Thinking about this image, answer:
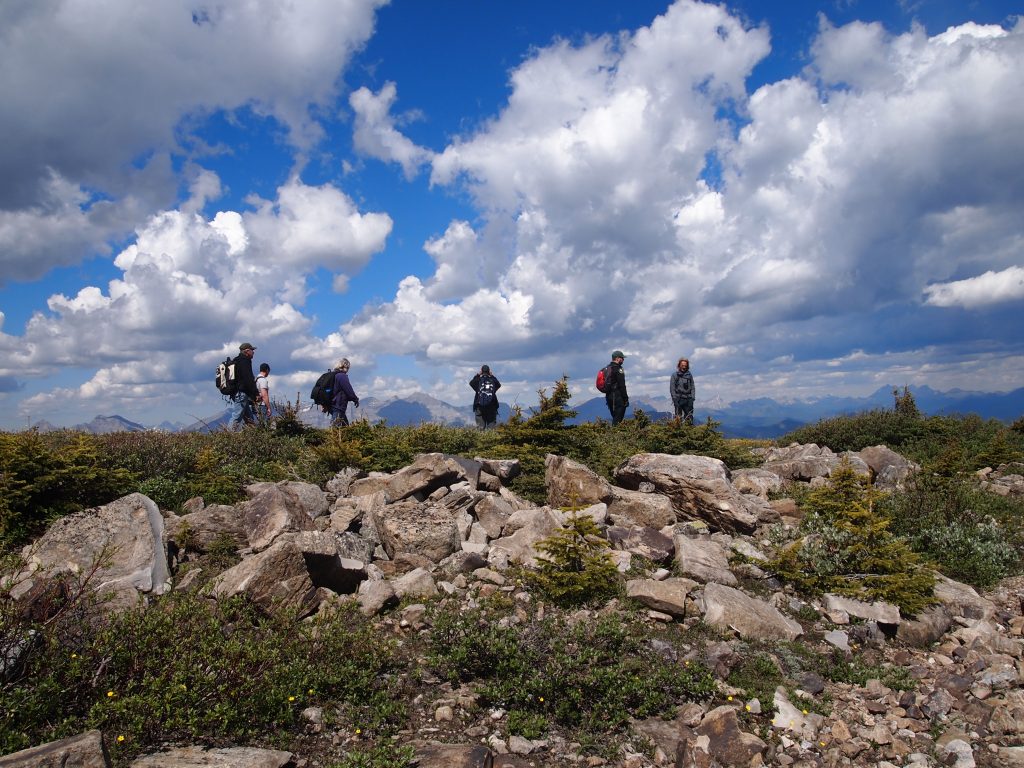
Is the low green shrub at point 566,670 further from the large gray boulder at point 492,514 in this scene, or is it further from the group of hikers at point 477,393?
the group of hikers at point 477,393

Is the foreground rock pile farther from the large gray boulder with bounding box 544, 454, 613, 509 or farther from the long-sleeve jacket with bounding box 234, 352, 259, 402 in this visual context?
the long-sleeve jacket with bounding box 234, 352, 259, 402

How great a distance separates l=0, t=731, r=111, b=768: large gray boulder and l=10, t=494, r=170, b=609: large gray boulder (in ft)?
11.5

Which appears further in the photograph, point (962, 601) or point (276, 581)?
point (962, 601)

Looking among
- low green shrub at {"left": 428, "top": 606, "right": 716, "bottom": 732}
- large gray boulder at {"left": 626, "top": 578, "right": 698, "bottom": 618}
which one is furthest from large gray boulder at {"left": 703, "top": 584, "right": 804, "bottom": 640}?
low green shrub at {"left": 428, "top": 606, "right": 716, "bottom": 732}

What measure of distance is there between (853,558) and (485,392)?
12829 millimetres

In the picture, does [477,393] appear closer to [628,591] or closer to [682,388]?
[682,388]

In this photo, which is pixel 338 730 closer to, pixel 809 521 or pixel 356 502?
pixel 356 502

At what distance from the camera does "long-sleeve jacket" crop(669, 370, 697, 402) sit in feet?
64.1

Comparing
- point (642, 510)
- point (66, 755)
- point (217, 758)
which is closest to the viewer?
point (66, 755)

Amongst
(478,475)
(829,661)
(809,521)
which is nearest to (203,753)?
(829,661)

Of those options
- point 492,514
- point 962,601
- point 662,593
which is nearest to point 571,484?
point 492,514

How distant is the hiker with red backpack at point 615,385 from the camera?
18.9 meters

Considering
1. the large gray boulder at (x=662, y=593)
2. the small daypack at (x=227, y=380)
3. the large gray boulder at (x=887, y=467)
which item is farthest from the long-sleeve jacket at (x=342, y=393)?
the large gray boulder at (x=887, y=467)

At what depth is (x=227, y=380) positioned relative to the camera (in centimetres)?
1692
